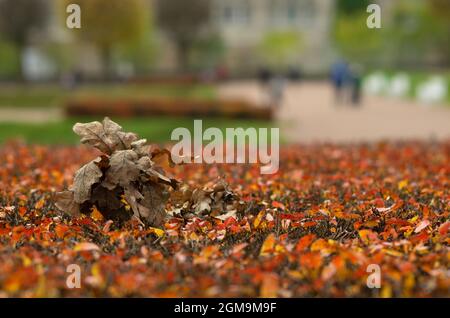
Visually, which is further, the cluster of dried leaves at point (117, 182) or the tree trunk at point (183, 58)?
the tree trunk at point (183, 58)

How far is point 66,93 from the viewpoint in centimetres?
3575

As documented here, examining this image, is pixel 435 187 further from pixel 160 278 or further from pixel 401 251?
pixel 160 278

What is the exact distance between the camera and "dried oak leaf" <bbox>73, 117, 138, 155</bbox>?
3.94 metres

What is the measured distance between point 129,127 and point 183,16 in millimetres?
33385

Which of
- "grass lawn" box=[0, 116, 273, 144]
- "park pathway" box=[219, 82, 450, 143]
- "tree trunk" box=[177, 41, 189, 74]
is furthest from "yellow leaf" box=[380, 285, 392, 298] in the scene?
"tree trunk" box=[177, 41, 189, 74]

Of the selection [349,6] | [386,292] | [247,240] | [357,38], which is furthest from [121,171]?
[349,6]

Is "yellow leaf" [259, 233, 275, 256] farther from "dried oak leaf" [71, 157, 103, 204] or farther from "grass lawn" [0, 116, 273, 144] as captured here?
"grass lawn" [0, 116, 273, 144]

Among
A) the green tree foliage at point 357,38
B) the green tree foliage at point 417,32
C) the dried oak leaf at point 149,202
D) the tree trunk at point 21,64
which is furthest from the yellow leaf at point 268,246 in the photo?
the green tree foliage at point 357,38

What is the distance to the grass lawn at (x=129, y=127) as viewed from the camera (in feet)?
52.4

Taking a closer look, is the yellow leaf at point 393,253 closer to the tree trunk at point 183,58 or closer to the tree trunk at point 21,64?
the tree trunk at point 21,64

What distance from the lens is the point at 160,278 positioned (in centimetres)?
283

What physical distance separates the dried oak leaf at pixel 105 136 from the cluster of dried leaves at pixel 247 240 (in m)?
0.17

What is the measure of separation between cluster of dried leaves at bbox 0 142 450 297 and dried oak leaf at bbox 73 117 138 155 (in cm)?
17

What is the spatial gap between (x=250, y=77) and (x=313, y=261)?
5663 cm
